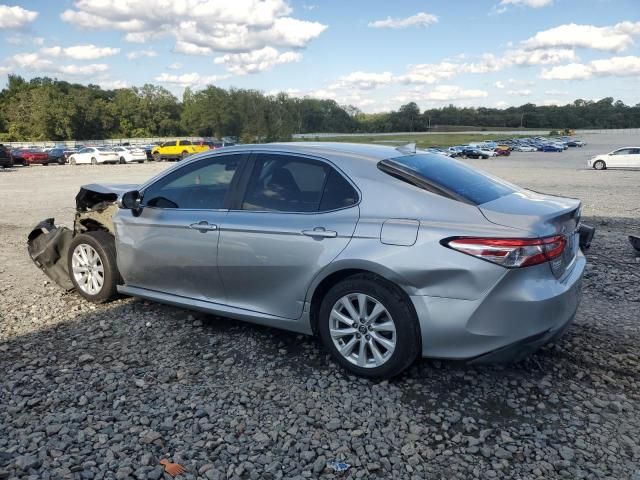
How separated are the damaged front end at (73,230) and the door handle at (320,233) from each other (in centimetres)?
257

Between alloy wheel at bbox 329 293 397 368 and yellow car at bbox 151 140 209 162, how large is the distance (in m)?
42.6

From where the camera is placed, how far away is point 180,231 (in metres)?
4.46

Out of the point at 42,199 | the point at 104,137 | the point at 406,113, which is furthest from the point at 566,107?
the point at 42,199

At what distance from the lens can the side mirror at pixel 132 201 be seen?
4730 millimetres

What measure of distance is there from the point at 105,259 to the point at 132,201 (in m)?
0.79

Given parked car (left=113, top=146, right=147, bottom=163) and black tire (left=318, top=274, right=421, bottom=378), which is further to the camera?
parked car (left=113, top=146, right=147, bottom=163)

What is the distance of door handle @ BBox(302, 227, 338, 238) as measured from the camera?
3656 millimetres

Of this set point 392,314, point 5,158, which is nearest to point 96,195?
point 392,314

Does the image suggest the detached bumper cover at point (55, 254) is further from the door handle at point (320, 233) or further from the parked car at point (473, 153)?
the parked car at point (473, 153)

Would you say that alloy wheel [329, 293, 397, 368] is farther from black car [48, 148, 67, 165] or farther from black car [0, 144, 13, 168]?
black car [48, 148, 67, 165]

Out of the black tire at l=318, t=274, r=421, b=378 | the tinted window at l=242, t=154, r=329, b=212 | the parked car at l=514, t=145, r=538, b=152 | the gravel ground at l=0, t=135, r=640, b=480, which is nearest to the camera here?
the gravel ground at l=0, t=135, r=640, b=480

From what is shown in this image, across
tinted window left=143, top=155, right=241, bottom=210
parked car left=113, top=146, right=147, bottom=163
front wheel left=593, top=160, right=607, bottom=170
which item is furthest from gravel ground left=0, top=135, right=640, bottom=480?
parked car left=113, top=146, right=147, bottom=163

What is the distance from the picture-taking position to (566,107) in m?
177

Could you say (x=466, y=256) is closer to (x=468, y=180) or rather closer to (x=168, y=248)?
(x=468, y=180)
